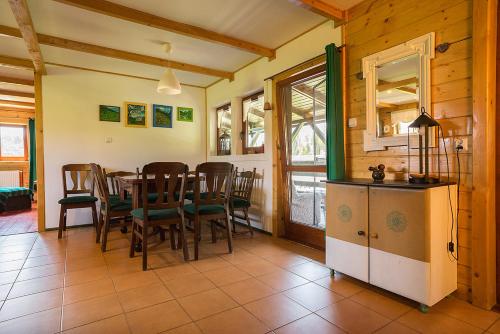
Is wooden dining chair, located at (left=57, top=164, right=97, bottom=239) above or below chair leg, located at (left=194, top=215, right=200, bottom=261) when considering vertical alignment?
above

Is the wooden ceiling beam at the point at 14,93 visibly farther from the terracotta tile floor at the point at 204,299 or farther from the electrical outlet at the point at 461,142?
the electrical outlet at the point at 461,142

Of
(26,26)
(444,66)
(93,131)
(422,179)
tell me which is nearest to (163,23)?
(26,26)

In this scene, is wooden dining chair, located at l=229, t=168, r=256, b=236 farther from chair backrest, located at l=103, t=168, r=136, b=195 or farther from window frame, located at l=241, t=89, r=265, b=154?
chair backrest, located at l=103, t=168, r=136, b=195

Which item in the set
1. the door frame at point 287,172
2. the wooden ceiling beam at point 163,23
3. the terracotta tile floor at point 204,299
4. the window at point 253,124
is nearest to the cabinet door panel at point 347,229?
the terracotta tile floor at point 204,299

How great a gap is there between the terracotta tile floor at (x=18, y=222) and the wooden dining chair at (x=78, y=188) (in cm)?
68

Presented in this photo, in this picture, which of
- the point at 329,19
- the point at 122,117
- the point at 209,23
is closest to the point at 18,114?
the point at 122,117

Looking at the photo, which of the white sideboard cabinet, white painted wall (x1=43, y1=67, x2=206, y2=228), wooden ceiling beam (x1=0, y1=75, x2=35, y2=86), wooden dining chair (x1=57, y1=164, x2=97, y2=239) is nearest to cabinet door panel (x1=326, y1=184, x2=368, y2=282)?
the white sideboard cabinet

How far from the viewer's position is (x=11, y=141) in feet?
23.4

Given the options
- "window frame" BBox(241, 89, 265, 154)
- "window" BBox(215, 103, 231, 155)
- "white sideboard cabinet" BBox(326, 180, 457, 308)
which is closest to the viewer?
"white sideboard cabinet" BBox(326, 180, 457, 308)

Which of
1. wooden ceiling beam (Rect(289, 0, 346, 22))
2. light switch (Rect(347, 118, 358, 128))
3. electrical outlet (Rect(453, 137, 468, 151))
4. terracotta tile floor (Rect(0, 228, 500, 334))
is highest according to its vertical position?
wooden ceiling beam (Rect(289, 0, 346, 22))

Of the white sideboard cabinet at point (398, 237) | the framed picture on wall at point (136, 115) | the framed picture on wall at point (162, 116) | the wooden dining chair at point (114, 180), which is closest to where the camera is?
the white sideboard cabinet at point (398, 237)

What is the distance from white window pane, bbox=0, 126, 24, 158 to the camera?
23.1ft

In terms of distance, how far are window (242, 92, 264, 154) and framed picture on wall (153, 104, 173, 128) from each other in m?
1.41

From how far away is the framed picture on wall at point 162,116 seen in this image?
4.93 m
